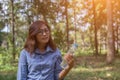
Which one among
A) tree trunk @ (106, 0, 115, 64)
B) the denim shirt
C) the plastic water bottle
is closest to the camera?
the plastic water bottle

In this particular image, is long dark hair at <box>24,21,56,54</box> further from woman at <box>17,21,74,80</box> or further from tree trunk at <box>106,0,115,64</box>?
tree trunk at <box>106,0,115,64</box>

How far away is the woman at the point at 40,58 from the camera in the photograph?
9.20 ft

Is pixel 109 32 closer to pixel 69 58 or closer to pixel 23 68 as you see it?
pixel 23 68

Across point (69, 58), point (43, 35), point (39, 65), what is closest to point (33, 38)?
point (43, 35)

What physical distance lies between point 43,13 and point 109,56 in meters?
9.25

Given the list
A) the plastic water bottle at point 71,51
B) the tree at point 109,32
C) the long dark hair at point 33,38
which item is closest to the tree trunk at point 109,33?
the tree at point 109,32

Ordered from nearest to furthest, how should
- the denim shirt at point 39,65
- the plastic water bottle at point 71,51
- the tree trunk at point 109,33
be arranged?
the plastic water bottle at point 71,51
the denim shirt at point 39,65
the tree trunk at point 109,33

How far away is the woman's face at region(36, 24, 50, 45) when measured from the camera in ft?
9.25

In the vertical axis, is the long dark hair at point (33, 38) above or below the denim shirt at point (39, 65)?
above

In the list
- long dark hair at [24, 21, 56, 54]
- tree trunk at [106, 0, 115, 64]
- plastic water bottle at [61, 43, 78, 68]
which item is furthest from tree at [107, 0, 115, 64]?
plastic water bottle at [61, 43, 78, 68]

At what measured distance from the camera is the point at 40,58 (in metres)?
2.83

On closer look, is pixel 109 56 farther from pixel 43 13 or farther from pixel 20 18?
pixel 20 18

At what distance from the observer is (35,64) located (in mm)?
2797

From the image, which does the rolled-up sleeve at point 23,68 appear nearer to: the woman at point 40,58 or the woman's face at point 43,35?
the woman at point 40,58
